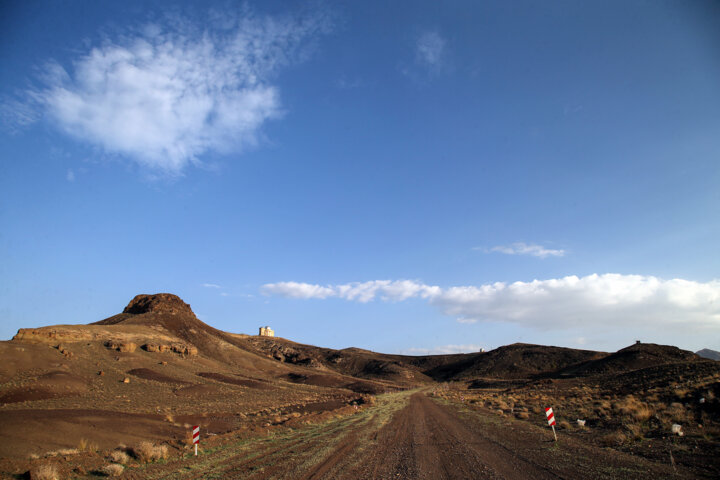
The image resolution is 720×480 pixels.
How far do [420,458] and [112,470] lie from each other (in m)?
11.4

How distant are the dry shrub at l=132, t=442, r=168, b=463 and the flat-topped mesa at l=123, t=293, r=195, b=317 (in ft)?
298

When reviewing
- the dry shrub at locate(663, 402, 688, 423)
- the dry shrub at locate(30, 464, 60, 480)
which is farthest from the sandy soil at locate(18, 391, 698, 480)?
the dry shrub at locate(663, 402, 688, 423)

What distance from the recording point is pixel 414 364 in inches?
5979

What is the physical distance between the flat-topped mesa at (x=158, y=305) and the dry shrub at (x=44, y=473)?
93.3 m

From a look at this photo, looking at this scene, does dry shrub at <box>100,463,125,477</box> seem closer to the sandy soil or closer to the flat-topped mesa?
the sandy soil

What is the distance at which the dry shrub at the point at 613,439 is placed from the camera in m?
13.6

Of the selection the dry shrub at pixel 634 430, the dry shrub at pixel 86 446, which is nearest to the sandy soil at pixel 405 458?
the dry shrub at pixel 634 430

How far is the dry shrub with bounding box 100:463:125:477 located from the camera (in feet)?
42.9

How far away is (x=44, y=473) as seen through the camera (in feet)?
38.8

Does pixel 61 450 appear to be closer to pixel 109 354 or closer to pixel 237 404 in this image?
pixel 237 404

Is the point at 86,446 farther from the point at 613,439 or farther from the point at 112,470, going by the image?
the point at 613,439

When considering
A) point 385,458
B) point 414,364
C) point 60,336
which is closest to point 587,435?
point 385,458

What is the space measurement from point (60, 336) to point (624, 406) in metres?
71.6

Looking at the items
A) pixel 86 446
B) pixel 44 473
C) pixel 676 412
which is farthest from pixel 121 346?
pixel 676 412
